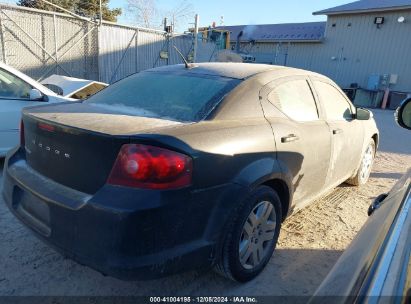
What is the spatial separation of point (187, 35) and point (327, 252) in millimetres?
15758

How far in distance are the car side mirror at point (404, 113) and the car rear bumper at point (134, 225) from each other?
1277 millimetres

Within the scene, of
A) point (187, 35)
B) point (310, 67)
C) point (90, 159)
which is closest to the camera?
point (90, 159)

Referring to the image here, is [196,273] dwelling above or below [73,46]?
below

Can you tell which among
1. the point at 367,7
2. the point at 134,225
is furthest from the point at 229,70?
the point at 367,7

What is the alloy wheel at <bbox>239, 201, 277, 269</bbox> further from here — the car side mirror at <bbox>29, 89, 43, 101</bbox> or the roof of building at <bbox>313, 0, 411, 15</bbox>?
the roof of building at <bbox>313, 0, 411, 15</bbox>

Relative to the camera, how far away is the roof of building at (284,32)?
78.7 ft

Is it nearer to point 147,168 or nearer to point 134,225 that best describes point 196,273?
point 134,225

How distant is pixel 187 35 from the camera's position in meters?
17.2

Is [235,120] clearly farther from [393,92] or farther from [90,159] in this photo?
[393,92]

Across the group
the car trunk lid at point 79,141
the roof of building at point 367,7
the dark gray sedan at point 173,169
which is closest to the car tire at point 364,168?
the dark gray sedan at point 173,169

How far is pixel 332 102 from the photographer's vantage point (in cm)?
376

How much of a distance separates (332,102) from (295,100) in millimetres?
865

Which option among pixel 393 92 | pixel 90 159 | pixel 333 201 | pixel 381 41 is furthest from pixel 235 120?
pixel 381 41

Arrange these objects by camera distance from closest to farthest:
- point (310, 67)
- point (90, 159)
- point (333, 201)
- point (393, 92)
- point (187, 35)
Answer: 1. point (90, 159)
2. point (333, 201)
3. point (187, 35)
4. point (393, 92)
5. point (310, 67)
